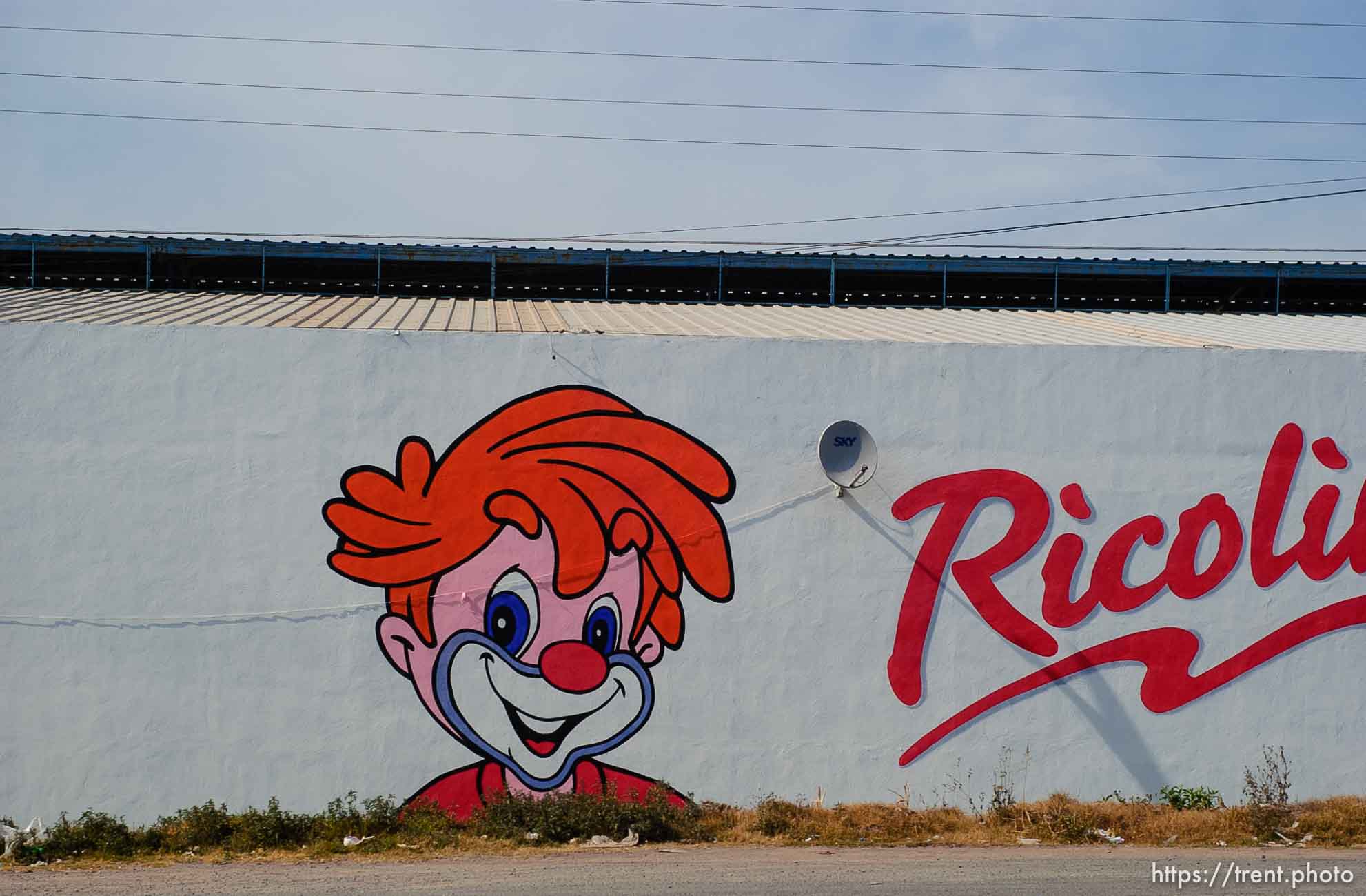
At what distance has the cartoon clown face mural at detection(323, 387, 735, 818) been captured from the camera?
1056 centimetres

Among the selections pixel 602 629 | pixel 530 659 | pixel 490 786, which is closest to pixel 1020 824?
pixel 602 629

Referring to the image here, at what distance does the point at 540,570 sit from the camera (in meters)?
10.7

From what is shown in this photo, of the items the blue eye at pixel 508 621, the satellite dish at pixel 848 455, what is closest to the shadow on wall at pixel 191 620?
the blue eye at pixel 508 621

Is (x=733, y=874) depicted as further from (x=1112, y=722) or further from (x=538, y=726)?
(x=1112, y=722)

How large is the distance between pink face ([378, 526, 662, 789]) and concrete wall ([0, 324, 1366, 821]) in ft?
0.83

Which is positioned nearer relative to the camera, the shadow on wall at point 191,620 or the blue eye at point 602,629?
the shadow on wall at point 191,620

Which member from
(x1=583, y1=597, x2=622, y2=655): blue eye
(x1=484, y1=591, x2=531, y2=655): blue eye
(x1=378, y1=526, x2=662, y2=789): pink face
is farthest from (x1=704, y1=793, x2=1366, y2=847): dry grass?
(x1=484, y1=591, x2=531, y2=655): blue eye

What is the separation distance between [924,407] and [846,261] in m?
6.29

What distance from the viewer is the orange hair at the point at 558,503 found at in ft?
34.7

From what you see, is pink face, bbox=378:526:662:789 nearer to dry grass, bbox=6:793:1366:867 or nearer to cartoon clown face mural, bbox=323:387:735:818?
cartoon clown face mural, bbox=323:387:735:818

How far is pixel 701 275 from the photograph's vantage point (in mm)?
16859

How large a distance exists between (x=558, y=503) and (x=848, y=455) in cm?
271

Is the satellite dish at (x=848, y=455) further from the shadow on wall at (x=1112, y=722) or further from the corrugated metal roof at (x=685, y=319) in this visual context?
the corrugated metal roof at (x=685, y=319)

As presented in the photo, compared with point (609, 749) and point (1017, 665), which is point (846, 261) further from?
point (609, 749)
